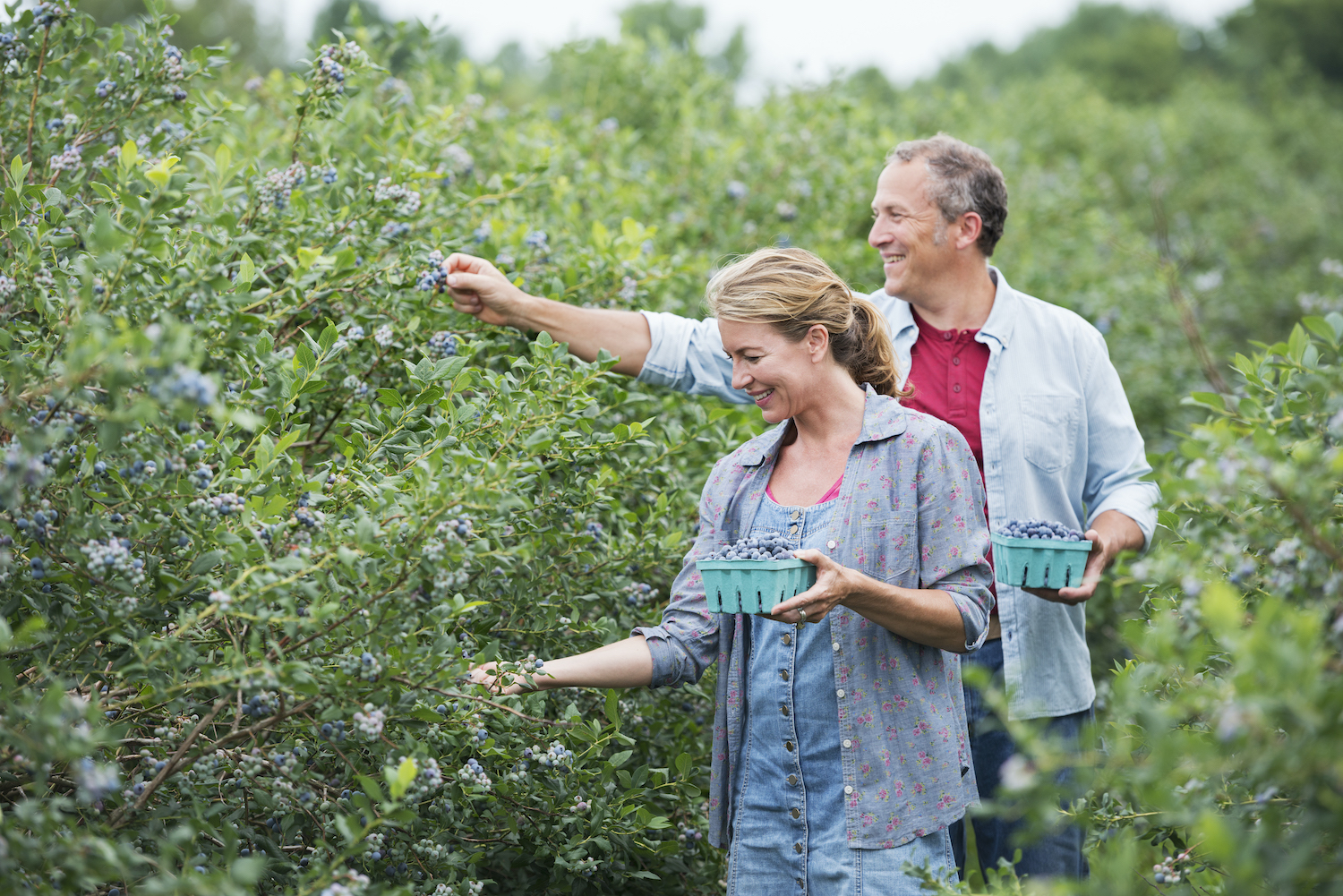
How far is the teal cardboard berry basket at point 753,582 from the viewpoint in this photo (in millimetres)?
1940

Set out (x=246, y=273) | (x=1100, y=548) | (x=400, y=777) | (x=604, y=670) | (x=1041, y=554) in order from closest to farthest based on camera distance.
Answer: (x=400, y=777) → (x=246, y=273) → (x=604, y=670) → (x=1041, y=554) → (x=1100, y=548)

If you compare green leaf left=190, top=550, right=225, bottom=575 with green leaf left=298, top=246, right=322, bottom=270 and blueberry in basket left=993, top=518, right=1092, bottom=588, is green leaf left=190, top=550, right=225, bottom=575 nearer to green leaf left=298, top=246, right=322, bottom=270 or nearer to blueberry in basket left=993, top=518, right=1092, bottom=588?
green leaf left=298, top=246, right=322, bottom=270

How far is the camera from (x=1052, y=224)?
772 cm

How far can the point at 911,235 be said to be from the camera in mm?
2971

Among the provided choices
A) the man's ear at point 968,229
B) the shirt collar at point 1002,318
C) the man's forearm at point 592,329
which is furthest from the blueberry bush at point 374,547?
the man's ear at point 968,229

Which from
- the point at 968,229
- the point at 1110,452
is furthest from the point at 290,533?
the point at 1110,452

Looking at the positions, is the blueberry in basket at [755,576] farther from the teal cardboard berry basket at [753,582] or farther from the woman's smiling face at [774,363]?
the woman's smiling face at [774,363]

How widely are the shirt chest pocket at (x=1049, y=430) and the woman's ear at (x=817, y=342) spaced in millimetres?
815

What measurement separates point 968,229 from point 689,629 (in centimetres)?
145

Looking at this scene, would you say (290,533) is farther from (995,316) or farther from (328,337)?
(995,316)

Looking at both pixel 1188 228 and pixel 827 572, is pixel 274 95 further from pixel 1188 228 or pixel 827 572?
pixel 1188 228

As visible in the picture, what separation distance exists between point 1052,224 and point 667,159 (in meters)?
3.47

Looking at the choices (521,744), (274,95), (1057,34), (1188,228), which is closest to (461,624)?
(521,744)

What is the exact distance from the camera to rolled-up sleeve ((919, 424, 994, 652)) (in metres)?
2.09
